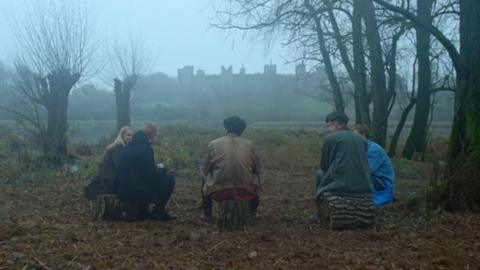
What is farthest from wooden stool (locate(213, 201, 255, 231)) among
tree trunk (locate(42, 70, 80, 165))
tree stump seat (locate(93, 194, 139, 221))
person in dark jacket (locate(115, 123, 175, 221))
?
tree trunk (locate(42, 70, 80, 165))

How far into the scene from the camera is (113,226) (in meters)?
6.46

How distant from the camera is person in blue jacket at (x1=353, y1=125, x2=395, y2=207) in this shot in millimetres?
7707

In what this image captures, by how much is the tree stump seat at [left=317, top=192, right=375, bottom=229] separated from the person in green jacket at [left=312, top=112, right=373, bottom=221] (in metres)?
0.07

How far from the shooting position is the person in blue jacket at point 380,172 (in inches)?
303

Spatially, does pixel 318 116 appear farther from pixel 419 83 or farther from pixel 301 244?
pixel 301 244

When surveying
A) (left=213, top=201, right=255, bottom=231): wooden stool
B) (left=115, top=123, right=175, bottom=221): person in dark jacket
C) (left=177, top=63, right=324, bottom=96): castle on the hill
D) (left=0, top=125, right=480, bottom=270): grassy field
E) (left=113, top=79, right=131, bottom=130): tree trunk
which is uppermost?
(left=177, top=63, right=324, bottom=96): castle on the hill

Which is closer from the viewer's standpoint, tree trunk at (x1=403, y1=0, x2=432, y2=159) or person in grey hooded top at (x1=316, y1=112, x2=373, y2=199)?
person in grey hooded top at (x1=316, y1=112, x2=373, y2=199)

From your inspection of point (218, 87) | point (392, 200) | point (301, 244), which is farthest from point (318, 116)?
point (301, 244)

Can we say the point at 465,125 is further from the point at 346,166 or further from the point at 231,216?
the point at 231,216

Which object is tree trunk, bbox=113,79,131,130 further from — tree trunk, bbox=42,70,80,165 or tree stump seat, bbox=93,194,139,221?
tree stump seat, bbox=93,194,139,221

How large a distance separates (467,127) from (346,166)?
193cm

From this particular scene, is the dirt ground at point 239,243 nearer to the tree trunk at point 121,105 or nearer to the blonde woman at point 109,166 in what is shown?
the blonde woman at point 109,166

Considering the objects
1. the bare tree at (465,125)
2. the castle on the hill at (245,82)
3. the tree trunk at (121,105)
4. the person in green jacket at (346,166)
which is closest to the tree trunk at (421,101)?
the castle on the hill at (245,82)

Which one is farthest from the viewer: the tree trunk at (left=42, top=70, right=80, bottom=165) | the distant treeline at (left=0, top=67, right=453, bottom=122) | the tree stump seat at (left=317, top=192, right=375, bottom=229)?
the distant treeline at (left=0, top=67, right=453, bottom=122)
